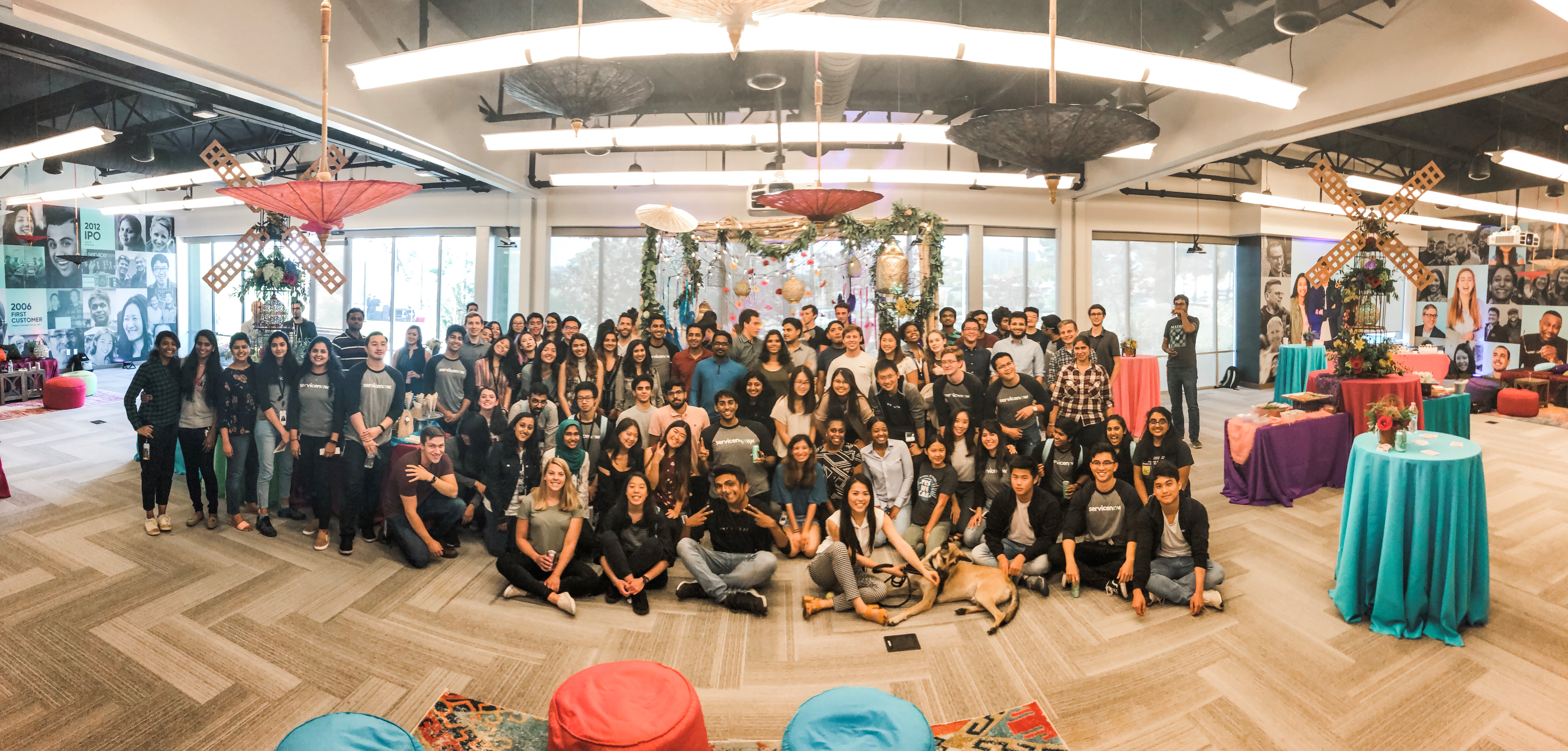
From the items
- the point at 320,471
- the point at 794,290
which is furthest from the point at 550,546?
the point at 794,290

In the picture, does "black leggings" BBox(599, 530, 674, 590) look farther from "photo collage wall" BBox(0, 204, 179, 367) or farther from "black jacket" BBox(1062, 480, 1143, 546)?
"photo collage wall" BBox(0, 204, 179, 367)

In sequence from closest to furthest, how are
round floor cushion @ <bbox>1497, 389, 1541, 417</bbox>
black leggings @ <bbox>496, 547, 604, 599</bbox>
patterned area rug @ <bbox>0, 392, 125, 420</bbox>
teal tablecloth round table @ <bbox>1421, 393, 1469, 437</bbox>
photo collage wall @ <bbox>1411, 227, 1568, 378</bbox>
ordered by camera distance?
black leggings @ <bbox>496, 547, 604, 599</bbox>
teal tablecloth round table @ <bbox>1421, 393, 1469, 437</bbox>
patterned area rug @ <bbox>0, 392, 125, 420</bbox>
round floor cushion @ <bbox>1497, 389, 1541, 417</bbox>
photo collage wall @ <bbox>1411, 227, 1568, 378</bbox>

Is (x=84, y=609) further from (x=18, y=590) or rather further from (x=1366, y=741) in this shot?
(x=1366, y=741)

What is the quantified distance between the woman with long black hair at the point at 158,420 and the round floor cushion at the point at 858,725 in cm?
543

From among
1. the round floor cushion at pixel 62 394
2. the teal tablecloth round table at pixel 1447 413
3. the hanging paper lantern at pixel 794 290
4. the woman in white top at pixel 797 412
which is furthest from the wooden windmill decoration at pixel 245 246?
the teal tablecloth round table at pixel 1447 413

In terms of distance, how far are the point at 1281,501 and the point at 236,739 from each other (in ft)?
24.8

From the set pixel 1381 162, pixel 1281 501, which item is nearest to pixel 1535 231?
pixel 1381 162

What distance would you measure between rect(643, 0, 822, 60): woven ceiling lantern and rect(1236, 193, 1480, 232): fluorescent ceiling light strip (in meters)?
8.87

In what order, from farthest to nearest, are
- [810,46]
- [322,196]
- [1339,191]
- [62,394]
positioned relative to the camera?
[62,394]
[1339,191]
[810,46]
[322,196]

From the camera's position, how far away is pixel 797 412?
17.6ft

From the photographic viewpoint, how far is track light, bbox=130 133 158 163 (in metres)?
8.70

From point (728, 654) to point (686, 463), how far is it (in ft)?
5.21

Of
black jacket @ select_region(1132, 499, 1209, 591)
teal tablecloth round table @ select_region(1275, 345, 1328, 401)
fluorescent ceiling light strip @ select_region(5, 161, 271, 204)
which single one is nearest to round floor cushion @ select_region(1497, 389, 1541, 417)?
teal tablecloth round table @ select_region(1275, 345, 1328, 401)

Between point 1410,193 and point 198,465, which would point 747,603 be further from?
point 1410,193
